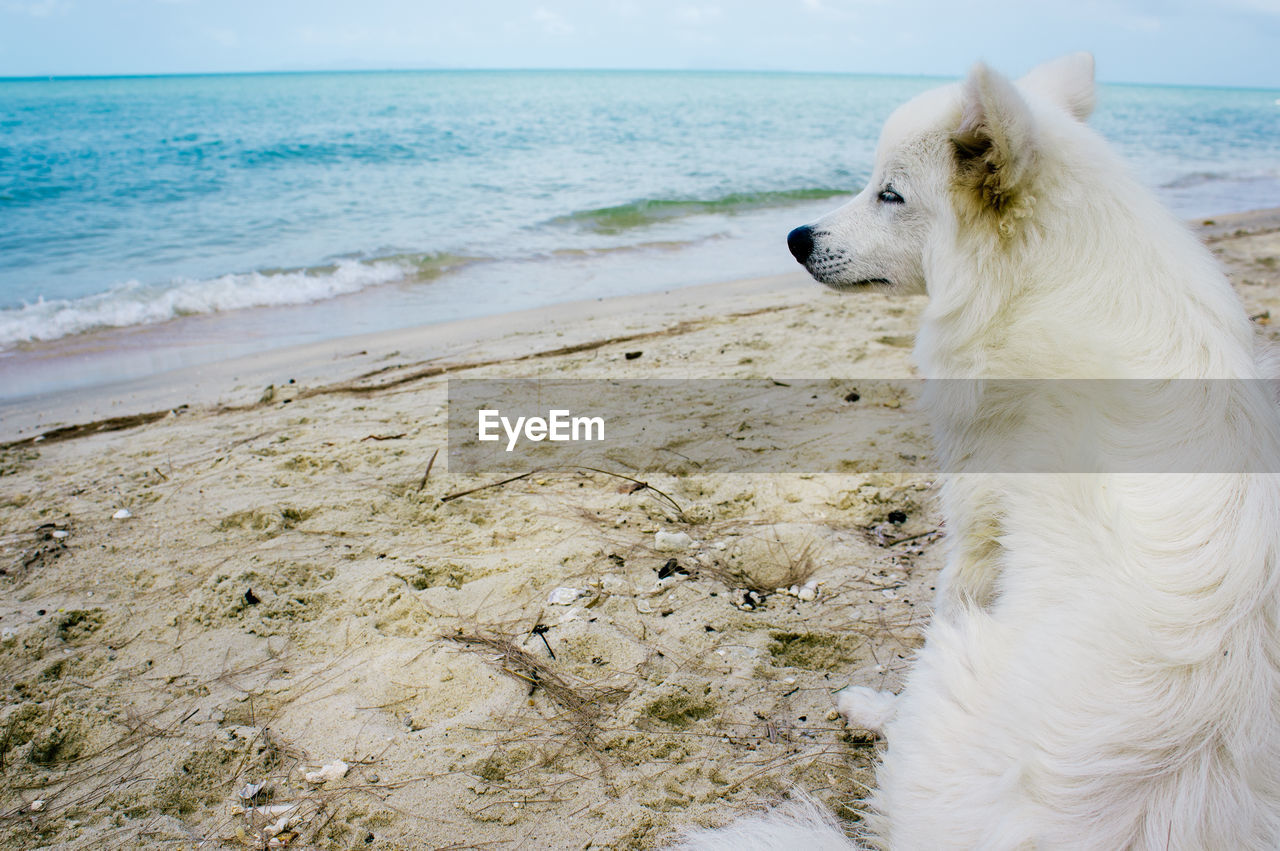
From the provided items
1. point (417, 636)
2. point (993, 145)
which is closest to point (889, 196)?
point (993, 145)

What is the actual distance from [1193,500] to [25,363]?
25.2 ft

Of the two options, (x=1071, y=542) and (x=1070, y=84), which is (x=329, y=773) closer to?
(x=1071, y=542)

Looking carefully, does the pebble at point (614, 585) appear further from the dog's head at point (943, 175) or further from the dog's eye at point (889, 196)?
the dog's eye at point (889, 196)

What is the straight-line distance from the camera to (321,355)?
6105 millimetres

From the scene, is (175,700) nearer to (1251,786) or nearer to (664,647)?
(664,647)

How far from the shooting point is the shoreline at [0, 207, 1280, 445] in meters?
5.07

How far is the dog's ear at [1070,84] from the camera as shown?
2.25 m

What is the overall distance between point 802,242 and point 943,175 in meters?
0.59

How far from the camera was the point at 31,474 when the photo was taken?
3949 millimetres

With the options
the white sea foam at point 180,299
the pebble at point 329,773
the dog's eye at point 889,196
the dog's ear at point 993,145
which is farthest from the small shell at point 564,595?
the white sea foam at point 180,299

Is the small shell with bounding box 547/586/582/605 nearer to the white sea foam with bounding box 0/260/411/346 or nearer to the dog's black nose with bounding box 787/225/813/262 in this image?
the dog's black nose with bounding box 787/225/813/262

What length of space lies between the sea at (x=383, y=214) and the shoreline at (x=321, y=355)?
264mm

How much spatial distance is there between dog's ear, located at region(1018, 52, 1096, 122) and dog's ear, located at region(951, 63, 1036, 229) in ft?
1.89

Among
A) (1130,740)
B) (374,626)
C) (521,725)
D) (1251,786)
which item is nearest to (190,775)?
(374,626)
